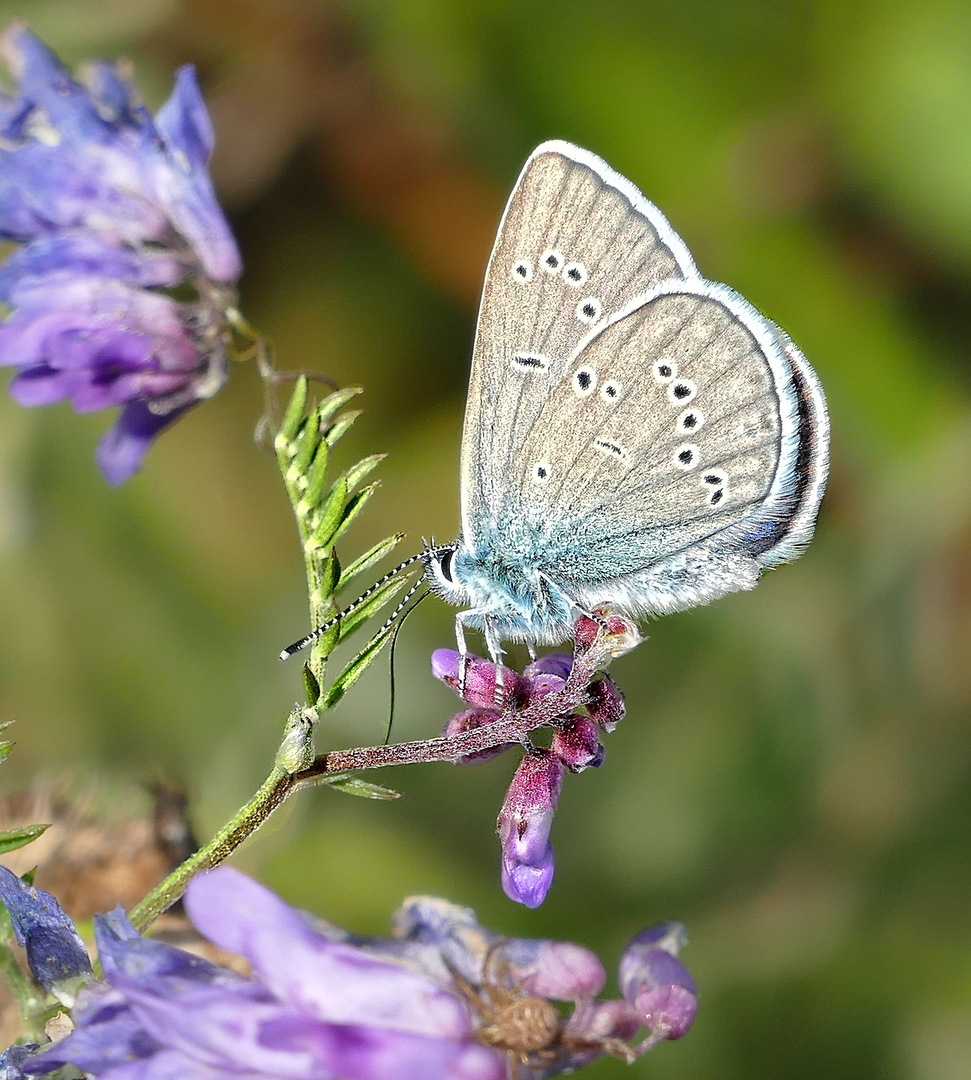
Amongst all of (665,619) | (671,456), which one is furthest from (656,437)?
(665,619)

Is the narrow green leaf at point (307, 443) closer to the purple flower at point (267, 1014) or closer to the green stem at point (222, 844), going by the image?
the green stem at point (222, 844)

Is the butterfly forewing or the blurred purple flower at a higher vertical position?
the butterfly forewing

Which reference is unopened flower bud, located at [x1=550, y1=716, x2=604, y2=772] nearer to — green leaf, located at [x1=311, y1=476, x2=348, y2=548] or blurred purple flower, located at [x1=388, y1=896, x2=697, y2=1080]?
blurred purple flower, located at [x1=388, y1=896, x2=697, y2=1080]

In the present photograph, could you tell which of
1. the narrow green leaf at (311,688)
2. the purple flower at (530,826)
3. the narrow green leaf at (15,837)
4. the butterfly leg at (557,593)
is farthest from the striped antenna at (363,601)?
the narrow green leaf at (15,837)

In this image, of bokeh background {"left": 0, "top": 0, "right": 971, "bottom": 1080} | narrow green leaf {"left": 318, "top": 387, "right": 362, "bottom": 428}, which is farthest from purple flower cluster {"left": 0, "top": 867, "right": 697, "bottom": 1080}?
bokeh background {"left": 0, "top": 0, "right": 971, "bottom": 1080}

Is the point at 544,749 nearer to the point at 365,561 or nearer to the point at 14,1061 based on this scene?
the point at 365,561

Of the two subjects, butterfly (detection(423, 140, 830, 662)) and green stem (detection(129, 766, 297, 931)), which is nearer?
green stem (detection(129, 766, 297, 931))
